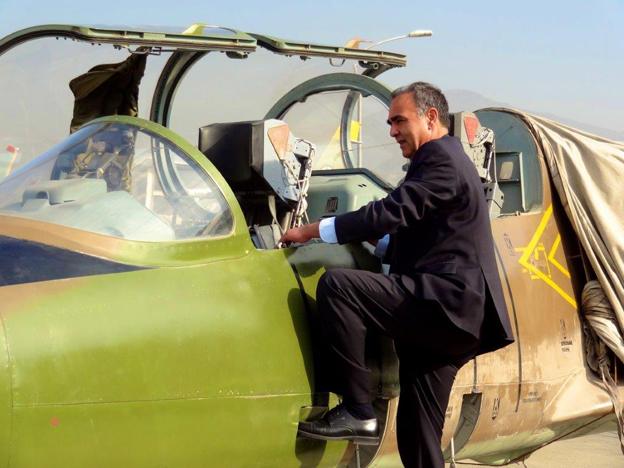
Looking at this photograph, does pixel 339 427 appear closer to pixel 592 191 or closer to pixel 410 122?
pixel 410 122

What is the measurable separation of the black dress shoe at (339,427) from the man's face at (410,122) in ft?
3.86

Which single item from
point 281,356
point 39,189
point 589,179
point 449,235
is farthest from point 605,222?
point 39,189

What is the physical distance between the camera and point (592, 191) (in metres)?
5.74

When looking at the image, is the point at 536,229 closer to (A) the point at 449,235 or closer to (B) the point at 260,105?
(A) the point at 449,235

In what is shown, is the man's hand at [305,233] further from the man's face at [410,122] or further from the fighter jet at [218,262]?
the man's face at [410,122]

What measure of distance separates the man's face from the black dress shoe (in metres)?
1.18

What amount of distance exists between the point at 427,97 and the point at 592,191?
7.03 ft

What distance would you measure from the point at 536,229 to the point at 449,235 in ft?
5.57

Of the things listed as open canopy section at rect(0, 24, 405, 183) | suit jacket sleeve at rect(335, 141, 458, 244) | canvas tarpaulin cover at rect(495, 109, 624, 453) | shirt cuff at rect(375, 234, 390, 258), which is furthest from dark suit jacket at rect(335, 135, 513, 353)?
canvas tarpaulin cover at rect(495, 109, 624, 453)

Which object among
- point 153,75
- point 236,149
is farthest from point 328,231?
point 153,75

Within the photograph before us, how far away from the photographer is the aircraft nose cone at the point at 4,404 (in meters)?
2.92

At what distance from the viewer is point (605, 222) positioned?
5.68 metres

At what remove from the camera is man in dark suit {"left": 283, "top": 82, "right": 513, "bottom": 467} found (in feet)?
12.4

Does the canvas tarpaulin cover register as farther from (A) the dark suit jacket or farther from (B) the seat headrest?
(B) the seat headrest
